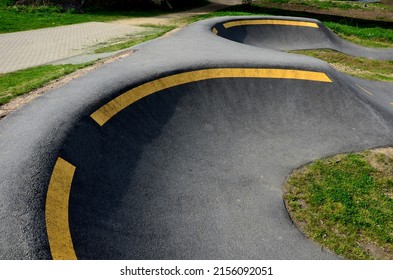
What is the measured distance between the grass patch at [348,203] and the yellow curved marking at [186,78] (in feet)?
10.6

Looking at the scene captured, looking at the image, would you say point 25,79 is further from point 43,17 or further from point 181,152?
point 43,17

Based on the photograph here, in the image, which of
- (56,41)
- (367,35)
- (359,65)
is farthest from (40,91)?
Answer: (367,35)

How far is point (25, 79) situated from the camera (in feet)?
32.3

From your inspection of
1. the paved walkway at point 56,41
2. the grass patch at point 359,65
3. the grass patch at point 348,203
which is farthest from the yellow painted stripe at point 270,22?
the grass patch at point 348,203

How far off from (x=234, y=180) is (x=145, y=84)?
3436 millimetres

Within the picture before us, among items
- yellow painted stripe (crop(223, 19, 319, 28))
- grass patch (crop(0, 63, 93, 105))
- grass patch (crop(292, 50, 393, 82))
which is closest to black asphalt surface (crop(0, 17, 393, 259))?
grass patch (crop(0, 63, 93, 105))

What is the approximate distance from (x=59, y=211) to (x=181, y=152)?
3.60 meters

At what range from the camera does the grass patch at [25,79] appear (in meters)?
8.00

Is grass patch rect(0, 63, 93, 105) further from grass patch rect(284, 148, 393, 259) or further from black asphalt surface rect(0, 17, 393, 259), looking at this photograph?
grass patch rect(284, 148, 393, 259)

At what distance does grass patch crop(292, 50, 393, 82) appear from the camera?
52.8 feet

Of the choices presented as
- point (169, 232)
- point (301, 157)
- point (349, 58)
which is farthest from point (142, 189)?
point (349, 58)

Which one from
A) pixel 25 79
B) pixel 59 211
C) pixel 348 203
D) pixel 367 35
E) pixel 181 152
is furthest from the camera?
pixel 367 35

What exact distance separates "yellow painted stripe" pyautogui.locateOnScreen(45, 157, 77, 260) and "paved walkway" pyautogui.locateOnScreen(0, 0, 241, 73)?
8607mm

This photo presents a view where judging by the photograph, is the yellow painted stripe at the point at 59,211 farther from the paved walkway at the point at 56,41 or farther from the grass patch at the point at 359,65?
the grass patch at the point at 359,65
